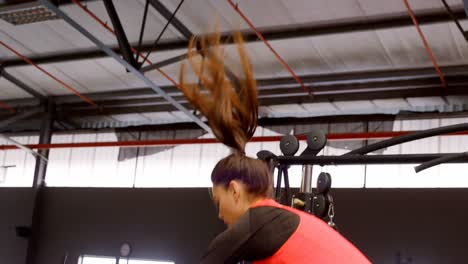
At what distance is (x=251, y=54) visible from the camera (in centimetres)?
774

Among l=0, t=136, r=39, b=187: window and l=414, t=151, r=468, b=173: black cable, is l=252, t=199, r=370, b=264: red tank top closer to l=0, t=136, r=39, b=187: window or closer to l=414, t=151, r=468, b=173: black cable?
l=414, t=151, r=468, b=173: black cable

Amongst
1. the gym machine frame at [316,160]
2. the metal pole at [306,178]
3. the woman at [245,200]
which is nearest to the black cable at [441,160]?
the gym machine frame at [316,160]

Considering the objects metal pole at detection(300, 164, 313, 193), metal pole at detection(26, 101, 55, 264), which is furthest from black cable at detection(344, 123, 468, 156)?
metal pole at detection(26, 101, 55, 264)

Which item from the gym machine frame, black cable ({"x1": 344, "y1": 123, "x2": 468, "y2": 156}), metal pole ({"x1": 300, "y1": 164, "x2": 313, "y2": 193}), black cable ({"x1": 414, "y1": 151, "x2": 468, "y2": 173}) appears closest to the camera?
black cable ({"x1": 344, "y1": 123, "x2": 468, "y2": 156})

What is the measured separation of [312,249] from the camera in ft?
4.72

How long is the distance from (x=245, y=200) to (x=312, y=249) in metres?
0.21

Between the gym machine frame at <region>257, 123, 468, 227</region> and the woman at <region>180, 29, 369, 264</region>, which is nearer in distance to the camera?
the woman at <region>180, 29, 369, 264</region>

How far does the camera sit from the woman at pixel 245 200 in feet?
4.74

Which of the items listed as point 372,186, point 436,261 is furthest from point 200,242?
point 436,261

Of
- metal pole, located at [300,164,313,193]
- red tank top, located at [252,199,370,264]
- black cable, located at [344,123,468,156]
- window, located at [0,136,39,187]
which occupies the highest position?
window, located at [0,136,39,187]

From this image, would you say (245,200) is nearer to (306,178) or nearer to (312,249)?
(312,249)

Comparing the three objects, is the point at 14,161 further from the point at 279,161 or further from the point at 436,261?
the point at 279,161

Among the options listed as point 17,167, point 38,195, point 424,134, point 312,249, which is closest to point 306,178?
point 424,134

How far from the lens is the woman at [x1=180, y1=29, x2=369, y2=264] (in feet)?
4.74
